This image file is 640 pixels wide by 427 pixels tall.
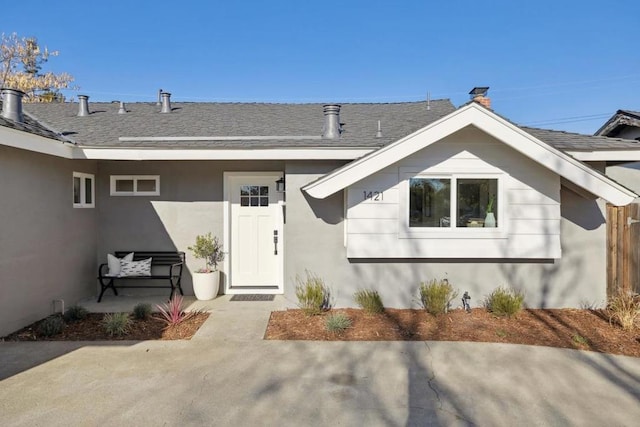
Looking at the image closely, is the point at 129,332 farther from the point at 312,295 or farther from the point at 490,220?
the point at 490,220

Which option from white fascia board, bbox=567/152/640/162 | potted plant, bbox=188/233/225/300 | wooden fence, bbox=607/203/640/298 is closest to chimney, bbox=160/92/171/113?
potted plant, bbox=188/233/225/300

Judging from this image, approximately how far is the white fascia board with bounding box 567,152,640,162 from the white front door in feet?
17.5

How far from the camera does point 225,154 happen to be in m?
6.68

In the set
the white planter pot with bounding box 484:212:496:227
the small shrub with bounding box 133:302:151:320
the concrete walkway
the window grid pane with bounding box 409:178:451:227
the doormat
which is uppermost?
the window grid pane with bounding box 409:178:451:227

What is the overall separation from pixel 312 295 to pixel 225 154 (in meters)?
2.79

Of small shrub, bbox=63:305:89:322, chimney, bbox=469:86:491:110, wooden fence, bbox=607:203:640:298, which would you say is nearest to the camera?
small shrub, bbox=63:305:89:322

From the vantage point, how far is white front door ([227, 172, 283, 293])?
25.9ft

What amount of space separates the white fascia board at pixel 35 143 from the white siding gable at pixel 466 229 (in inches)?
183

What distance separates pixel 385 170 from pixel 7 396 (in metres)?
5.44

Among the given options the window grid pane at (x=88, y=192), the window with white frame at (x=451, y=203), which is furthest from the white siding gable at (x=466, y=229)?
the window grid pane at (x=88, y=192)

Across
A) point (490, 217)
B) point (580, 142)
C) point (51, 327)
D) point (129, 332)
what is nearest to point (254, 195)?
point (129, 332)

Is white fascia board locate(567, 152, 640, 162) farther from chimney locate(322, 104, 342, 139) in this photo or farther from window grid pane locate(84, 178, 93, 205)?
window grid pane locate(84, 178, 93, 205)

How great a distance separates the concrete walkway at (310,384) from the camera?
3.44 metres

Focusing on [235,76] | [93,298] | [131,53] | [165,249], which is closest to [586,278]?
[165,249]
